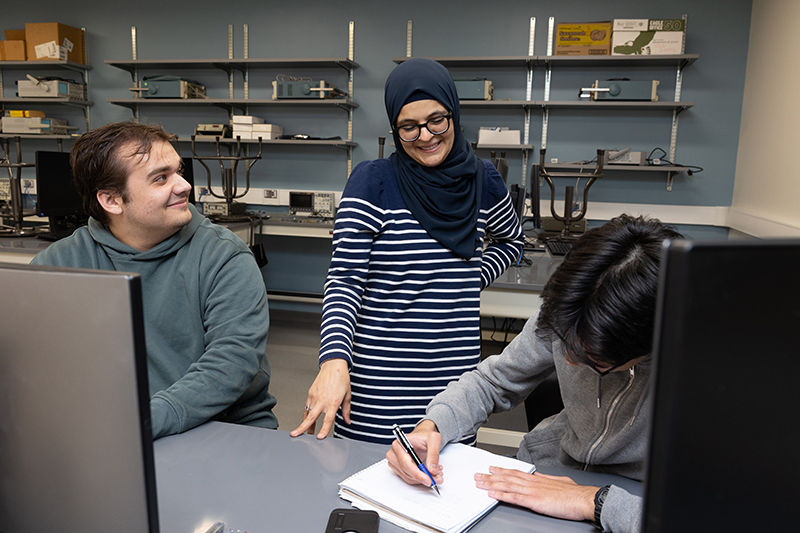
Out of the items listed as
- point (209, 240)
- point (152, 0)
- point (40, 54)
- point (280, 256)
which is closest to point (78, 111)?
point (40, 54)

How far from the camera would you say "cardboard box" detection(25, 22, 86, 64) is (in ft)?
16.1

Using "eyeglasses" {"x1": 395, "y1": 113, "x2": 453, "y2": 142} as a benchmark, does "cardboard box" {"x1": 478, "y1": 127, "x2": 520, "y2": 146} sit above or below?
above

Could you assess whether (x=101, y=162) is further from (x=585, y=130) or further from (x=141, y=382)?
(x=585, y=130)

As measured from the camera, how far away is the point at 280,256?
5020 mm

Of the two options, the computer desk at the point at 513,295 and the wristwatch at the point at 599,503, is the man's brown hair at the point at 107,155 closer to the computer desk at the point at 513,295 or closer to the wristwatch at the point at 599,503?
the wristwatch at the point at 599,503

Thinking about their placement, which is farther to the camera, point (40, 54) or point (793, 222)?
point (40, 54)

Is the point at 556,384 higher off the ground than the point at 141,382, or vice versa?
the point at 141,382

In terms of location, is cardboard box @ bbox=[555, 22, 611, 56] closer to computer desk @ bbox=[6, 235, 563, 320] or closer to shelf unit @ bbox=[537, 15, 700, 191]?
shelf unit @ bbox=[537, 15, 700, 191]

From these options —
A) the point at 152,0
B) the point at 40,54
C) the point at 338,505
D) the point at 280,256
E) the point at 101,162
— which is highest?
the point at 152,0

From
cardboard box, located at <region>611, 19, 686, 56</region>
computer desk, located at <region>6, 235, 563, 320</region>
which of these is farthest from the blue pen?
cardboard box, located at <region>611, 19, 686, 56</region>

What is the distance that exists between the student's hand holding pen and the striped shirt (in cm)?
37

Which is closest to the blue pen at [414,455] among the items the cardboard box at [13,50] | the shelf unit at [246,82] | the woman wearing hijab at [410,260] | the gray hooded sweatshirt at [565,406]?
the gray hooded sweatshirt at [565,406]

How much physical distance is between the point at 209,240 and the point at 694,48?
13.6 feet

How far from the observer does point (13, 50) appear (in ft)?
16.6
